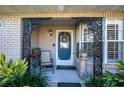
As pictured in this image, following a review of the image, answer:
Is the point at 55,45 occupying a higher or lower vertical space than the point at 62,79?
higher

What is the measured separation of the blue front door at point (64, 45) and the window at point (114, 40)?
18.8ft

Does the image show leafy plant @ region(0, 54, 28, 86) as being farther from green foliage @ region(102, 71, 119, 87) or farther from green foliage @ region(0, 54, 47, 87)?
green foliage @ region(102, 71, 119, 87)

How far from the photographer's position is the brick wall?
10680 millimetres

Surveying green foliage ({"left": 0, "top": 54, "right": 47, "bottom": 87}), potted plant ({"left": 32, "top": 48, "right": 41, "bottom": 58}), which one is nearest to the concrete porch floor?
potted plant ({"left": 32, "top": 48, "right": 41, "bottom": 58})

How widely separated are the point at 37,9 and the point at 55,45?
272 inches

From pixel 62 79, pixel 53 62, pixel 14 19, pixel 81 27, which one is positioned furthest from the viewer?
pixel 53 62

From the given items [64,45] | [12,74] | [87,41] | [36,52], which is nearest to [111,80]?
[12,74]

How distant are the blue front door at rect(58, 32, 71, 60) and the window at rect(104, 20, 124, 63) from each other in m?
5.74

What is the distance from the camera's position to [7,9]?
32.0 feet

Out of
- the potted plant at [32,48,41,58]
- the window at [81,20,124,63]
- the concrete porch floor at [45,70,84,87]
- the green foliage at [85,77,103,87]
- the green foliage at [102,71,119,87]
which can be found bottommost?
the concrete porch floor at [45,70,84,87]
